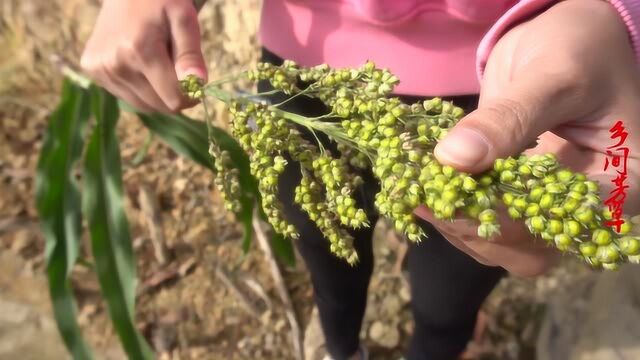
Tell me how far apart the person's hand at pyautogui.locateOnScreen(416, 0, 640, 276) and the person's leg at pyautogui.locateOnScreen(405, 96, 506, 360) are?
321 mm

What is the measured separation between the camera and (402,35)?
984 mm

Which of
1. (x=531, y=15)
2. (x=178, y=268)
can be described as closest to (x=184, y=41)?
(x=531, y=15)

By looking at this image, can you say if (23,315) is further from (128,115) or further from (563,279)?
(563,279)

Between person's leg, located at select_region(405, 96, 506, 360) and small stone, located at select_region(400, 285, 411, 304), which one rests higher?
person's leg, located at select_region(405, 96, 506, 360)

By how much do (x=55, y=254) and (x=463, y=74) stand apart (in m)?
1.19

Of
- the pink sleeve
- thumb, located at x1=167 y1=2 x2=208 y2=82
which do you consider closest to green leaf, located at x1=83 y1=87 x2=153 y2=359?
thumb, located at x1=167 y1=2 x2=208 y2=82

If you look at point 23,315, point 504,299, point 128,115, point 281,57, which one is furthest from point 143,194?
point 504,299

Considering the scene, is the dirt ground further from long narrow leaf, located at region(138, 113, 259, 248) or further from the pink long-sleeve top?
the pink long-sleeve top

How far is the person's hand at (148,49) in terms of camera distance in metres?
0.93

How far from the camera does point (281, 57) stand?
1123mm

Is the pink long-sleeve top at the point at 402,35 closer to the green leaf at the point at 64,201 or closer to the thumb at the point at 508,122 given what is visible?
the thumb at the point at 508,122

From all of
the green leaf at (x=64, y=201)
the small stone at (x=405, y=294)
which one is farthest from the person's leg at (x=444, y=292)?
the green leaf at (x=64, y=201)

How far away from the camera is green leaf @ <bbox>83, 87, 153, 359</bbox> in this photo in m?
1.45

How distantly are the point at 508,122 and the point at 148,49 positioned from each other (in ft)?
2.09
